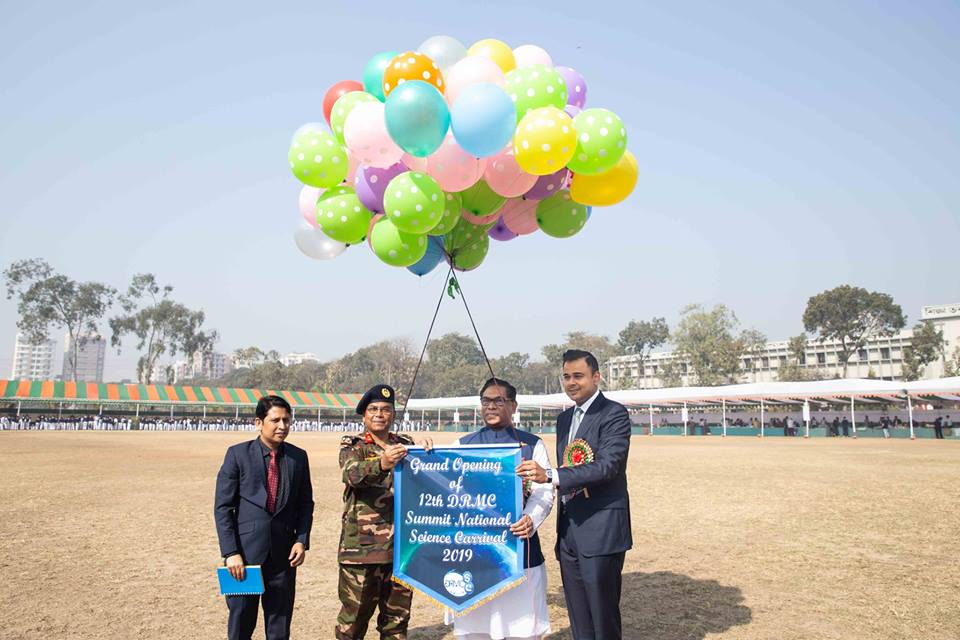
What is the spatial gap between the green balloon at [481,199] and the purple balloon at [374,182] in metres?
0.64

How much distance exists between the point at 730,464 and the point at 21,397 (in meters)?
54.6

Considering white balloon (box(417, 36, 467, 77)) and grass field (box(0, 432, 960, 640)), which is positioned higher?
white balloon (box(417, 36, 467, 77))

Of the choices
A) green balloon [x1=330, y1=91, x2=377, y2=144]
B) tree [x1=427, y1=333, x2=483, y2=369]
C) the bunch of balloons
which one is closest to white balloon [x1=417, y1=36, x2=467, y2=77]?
the bunch of balloons

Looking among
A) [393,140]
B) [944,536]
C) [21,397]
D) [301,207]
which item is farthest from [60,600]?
[21,397]

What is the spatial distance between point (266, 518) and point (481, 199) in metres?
3.28

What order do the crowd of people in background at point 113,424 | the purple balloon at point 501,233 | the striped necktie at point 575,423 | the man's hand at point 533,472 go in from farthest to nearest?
the crowd of people in background at point 113,424 → the purple balloon at point 501,233 → the striped necktie at point 575,423 → the man's hand at point 533,472

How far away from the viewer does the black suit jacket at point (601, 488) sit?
3953mm

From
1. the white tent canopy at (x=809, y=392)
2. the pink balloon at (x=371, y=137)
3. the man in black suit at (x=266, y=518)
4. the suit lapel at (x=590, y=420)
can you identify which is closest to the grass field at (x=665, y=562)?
the man in black suit at (x=266, y=518)

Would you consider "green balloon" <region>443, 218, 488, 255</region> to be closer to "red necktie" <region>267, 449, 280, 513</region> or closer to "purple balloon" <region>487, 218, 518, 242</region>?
"purple balloon" <region>487, 218, 518, 242</region>

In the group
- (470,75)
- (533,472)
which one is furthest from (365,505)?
(470,75)

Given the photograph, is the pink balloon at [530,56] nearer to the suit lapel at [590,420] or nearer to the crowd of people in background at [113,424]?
the suit lapel at [590,420]

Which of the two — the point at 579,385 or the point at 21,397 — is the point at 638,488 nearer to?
the point at 579,385

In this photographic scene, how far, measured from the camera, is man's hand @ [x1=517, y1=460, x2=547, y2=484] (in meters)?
3.80

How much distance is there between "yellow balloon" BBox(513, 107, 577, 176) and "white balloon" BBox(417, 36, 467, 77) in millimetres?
1377
